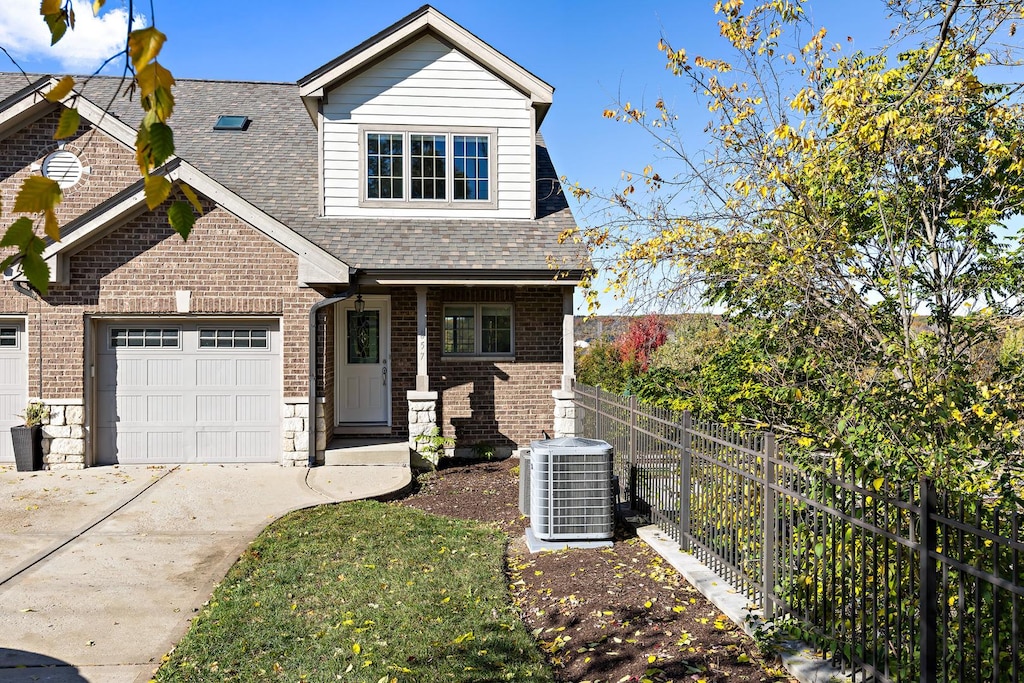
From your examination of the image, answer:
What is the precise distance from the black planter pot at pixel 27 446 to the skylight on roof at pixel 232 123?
24.3 feet

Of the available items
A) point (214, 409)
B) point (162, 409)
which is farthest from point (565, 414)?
point (162, 409)

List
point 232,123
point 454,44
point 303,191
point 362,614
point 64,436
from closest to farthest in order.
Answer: point 362,614 → point 64,436 → point 454,44 → point 303,191 → point 232,123

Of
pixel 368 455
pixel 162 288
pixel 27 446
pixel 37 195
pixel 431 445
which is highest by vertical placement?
pixel 162 288

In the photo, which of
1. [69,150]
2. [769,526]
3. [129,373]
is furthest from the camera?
[129,373]

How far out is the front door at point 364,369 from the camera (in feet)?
44.0

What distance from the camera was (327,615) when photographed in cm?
587

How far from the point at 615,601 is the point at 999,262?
17.1 ft

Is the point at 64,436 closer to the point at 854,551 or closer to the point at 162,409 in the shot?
the point at 162,409

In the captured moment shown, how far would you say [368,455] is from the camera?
38.9 ft

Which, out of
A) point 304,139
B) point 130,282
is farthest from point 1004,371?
point 304,139

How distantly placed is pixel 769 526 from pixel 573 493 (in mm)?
2470

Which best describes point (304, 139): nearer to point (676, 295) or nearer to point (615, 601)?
point (676, 295)

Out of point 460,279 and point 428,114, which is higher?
point 428,114

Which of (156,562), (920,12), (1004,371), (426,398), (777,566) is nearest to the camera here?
(777,566)
